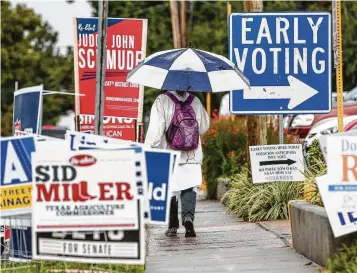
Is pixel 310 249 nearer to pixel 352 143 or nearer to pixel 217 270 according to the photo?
pixel 217 270

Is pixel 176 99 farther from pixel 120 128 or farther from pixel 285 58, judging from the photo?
pixel 120 128

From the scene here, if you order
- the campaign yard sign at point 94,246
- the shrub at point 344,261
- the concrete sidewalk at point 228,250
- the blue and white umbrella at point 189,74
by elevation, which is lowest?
the concrete sidewalk at point 228,250

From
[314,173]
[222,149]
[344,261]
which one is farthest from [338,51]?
[222,149]

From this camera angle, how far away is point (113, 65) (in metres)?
13.1

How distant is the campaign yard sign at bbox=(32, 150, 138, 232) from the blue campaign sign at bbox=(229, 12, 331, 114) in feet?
16.7

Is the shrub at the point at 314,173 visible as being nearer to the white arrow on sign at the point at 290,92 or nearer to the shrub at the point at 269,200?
the shrub at the point at 269,200

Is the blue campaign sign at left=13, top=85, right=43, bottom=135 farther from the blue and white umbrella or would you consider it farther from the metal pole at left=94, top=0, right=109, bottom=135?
the blue and white umbrella

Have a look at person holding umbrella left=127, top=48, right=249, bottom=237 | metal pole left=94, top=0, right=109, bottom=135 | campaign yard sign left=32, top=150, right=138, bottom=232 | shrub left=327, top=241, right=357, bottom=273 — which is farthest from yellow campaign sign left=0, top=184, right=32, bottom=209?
person holding umbrella left=127, top=48, right=249, bottom=237

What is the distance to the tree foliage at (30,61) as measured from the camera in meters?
56.8

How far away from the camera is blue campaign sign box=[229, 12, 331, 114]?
12.0 meters

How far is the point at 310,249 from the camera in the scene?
8.77 metres

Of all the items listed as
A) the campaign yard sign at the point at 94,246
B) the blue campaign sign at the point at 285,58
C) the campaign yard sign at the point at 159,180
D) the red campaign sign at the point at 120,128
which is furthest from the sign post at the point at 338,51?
the campaign yard sign at the point at 94,246

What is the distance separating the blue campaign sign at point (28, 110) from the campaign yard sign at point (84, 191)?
2131 mm

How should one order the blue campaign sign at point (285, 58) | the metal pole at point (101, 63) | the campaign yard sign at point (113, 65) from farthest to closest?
the campaign yard sign at point (113, 65) → the blue campaign sign at point (285, 58) → the metal pole at point (101, 63)
